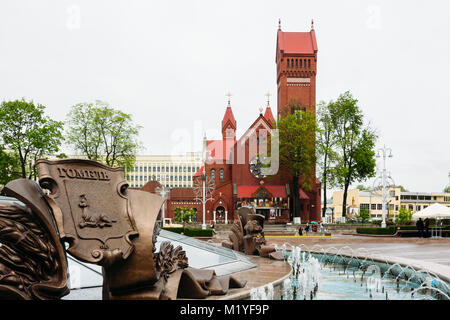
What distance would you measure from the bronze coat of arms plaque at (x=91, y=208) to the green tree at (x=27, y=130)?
115 ft

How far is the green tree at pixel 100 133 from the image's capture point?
4294 centimetres

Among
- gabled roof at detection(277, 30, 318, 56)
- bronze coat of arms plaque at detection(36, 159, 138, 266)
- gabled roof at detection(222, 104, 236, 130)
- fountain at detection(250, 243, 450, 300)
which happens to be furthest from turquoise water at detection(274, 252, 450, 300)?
gabled roof at detection(222, 104, 236, 130)

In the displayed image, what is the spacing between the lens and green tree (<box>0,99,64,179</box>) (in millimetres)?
37156

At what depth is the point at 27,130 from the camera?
38.0 m

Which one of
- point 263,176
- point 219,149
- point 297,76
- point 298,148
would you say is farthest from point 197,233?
point 219,149

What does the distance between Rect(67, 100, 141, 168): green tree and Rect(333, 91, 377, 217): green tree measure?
23.5 meters

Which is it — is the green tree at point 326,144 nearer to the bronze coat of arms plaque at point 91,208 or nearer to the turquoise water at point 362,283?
the turquoise water at point 362,283

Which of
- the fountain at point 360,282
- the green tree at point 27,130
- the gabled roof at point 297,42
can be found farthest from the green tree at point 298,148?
the fountain at point 360,282

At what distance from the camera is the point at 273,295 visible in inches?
323
